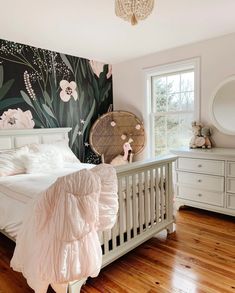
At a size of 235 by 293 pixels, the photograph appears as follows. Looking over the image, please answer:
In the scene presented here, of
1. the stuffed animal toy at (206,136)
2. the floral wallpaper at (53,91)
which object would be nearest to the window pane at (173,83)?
the stuffed animal toy at (206,136)

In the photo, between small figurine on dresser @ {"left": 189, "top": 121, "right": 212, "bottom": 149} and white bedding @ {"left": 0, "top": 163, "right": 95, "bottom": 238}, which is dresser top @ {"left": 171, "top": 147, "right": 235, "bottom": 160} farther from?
white bedding @ {"left": 0, "top": 163, "right": 95, "bottom": 238}

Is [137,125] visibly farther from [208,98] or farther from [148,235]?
[148,235]

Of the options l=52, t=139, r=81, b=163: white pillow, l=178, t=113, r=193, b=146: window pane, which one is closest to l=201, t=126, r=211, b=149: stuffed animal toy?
l=178, t=113, r=193, b=146: window pane

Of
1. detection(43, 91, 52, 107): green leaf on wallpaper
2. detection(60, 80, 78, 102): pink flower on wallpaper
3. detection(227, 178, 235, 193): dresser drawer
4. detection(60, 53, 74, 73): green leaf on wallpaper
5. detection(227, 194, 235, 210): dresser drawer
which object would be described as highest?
detection(60, 53, 74, 73): green leaf on wallpaper

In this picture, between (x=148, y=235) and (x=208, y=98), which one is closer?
(x=148, y=235)

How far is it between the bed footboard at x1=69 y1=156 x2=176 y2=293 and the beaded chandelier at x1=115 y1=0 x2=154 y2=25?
114cm

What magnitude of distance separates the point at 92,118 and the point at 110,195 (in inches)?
107

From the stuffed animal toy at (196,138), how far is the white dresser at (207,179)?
0.31 metres

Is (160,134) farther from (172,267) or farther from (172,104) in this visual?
(172,267)

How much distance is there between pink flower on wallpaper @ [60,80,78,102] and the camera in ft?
12.2

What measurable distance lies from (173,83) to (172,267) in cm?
271

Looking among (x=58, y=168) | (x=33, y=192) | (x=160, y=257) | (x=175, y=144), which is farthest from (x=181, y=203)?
(x=33, y=192)

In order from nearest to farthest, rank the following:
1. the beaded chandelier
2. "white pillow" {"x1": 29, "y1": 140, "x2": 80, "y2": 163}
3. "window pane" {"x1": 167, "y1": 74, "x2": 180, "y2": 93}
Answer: the beaded chandelier < "white pillow" {"x1": 29, "y1": 140, "x2": 80, "y2": 163} < "window pane" {"x1": 167, "y1": 74, "x2": 180, "y2": 93}

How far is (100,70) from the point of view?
4230mm
